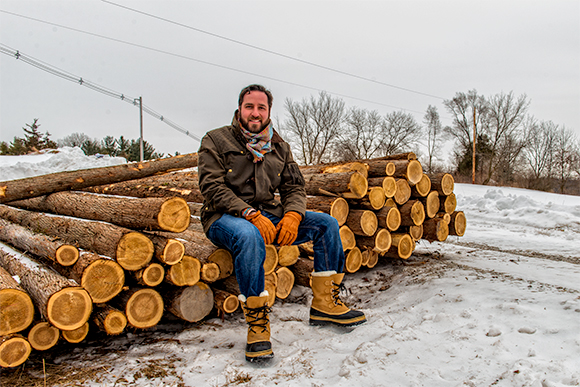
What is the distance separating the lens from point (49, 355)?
7.85ft

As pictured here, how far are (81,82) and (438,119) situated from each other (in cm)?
3199

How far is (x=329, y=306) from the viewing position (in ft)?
8.99

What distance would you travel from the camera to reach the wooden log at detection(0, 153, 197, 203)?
200 inches

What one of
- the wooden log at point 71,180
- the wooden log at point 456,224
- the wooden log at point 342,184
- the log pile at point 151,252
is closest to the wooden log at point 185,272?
the log pile at point 151,252

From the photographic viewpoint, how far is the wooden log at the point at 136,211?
2.63 metres

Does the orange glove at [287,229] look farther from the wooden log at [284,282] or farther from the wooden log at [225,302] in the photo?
the wooden log at [284,282]

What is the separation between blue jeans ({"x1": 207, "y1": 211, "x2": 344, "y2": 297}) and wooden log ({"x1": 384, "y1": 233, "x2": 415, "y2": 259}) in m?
1.82

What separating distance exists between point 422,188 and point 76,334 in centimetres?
414

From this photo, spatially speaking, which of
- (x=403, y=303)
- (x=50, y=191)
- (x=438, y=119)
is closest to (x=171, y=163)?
(x=50, y=191)

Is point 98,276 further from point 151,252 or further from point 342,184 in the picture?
point 342,184

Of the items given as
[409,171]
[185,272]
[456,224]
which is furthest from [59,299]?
[456,224]

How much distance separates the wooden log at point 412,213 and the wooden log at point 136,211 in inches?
115

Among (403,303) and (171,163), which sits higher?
(171,163)

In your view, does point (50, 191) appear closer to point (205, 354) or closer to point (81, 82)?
point (205, 354)
